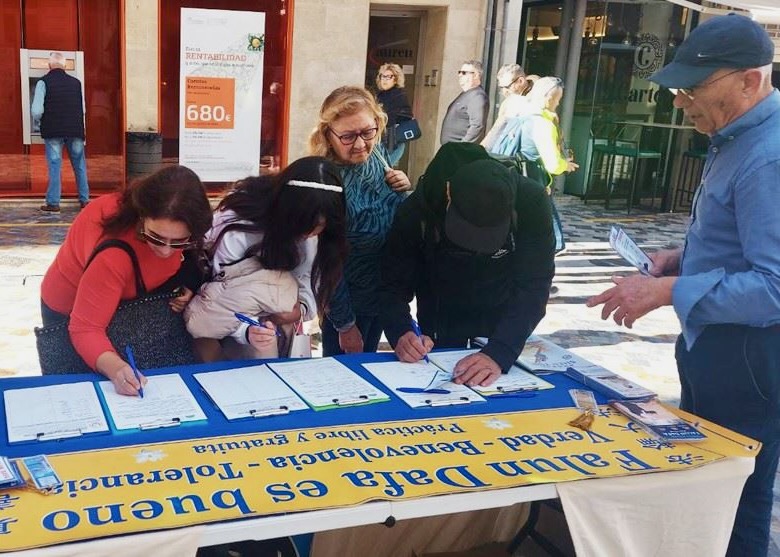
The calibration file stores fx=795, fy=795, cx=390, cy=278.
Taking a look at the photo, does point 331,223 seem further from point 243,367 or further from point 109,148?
point 109,148

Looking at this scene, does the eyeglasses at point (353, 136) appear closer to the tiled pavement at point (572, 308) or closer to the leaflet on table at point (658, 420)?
the leaflet on table at point (658, 420)

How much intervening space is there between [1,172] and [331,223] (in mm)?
7642

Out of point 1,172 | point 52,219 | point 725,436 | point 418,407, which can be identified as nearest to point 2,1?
point 1,172

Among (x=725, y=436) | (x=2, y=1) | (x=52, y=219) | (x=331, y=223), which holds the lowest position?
(x=52, y=219)

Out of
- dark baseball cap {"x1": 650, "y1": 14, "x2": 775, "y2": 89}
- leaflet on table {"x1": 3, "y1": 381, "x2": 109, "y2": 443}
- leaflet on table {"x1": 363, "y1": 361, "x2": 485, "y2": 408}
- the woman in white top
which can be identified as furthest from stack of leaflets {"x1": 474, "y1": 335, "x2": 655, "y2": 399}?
the woman in white top

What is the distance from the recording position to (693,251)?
231 cm

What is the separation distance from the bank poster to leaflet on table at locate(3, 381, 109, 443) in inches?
282

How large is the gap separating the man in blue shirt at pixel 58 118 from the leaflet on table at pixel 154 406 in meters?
6.63

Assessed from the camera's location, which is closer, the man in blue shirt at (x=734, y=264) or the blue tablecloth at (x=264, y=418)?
the blue tablecloth at (x=264, y=418)

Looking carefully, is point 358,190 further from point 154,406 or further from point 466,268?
point 154,406

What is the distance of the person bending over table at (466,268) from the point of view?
2436 millimetres

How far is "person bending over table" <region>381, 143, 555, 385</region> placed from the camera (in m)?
2.44

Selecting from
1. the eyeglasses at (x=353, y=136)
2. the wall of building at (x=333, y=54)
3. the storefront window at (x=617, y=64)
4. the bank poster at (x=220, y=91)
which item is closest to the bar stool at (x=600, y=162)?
the storefront window at (x=617, y=64)

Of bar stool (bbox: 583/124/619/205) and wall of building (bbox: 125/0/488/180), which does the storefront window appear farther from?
wall of building (bbox: 125/0/488/180)
